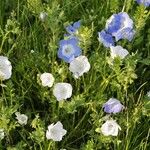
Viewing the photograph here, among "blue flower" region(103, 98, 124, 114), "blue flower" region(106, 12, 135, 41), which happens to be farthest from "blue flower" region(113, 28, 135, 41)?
"blue flower" region(103, 98, 124, 114)

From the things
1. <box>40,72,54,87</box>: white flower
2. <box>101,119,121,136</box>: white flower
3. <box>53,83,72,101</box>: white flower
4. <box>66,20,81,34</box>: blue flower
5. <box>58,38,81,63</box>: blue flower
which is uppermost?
<box>66,20,81,34</box>: blue flower

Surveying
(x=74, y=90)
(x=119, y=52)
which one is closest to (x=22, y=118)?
(x=74, y=90)

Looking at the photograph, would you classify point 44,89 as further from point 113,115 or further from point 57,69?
point 113,115

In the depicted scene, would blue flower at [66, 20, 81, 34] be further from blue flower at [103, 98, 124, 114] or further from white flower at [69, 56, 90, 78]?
blue flower at [103, 98, 124, 114]

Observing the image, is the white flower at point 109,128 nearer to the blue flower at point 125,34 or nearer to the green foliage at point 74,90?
the green foliage at point 74,90

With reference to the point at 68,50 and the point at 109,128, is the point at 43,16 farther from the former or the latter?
the point at 109,128
